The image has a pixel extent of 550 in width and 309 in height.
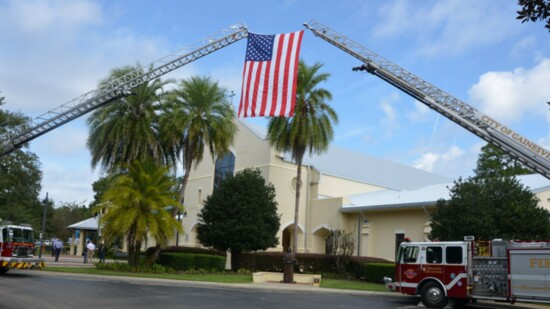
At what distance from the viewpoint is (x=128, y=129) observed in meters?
31.5

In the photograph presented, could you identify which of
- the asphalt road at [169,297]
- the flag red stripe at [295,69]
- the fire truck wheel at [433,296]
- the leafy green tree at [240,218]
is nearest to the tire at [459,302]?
the asphalt road at [169,297]

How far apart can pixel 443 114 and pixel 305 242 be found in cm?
2019

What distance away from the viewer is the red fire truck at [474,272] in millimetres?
16766

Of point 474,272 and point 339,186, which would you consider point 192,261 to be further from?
point 474,272

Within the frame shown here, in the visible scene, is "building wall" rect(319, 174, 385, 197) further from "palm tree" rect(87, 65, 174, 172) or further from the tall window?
"palm tree" rect(87, 65, 174, 172)

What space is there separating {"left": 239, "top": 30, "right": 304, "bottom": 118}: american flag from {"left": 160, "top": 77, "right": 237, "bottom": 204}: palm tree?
6.88m

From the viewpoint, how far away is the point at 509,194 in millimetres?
23406

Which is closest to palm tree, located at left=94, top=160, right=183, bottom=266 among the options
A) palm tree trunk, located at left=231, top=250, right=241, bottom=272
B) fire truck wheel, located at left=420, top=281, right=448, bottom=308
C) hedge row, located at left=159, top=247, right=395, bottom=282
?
hedge row, located at left=159, top=247, right=395, bottom=282

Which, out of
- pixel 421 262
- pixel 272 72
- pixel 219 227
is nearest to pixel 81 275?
pixel 219 227

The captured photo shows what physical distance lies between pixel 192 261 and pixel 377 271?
35.2 feet

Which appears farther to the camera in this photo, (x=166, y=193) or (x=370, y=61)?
(x=166, y=193)

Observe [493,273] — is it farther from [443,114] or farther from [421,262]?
[443,114]

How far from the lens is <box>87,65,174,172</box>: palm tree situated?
104 feet

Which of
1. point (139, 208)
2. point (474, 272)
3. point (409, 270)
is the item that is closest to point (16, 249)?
point (139, 208)
